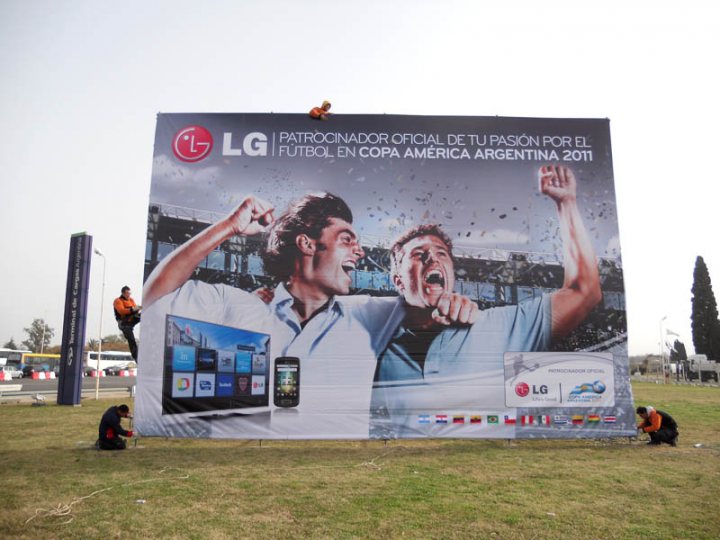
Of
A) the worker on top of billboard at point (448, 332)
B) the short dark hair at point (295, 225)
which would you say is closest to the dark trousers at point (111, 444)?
the short dark hair at point (295, 225)

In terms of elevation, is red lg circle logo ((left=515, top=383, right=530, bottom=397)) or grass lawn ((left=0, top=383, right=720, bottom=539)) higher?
red lg circle logo ((left=515, top=383, right=530, bottom=397))

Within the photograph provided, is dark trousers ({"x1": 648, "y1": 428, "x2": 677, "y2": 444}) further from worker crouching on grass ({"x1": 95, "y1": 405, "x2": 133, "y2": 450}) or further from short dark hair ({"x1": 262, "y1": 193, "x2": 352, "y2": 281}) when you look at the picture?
worker crouching on grass ({"x1": 95, "y1": 405, "x2": 133, "y2": 450})

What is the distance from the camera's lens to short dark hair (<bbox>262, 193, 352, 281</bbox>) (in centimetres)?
1238

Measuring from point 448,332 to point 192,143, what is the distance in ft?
25.2

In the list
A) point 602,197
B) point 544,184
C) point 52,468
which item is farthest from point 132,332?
point 602,197

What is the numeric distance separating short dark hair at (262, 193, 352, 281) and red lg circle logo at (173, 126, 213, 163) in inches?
102

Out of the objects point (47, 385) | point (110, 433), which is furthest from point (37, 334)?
point (110, 433)

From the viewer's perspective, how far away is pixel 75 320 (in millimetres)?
20109

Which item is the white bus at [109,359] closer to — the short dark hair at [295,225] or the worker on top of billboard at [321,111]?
the short dark hair at [295,225]

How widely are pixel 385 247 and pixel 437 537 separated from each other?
7.38 meters

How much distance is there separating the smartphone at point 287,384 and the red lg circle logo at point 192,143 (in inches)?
214

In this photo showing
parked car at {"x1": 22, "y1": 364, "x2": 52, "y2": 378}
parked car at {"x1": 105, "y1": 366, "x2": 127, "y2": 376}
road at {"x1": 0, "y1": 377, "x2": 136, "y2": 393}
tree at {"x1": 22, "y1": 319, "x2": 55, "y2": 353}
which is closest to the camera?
road at {"x1": 0, "y1": 377, "x2": 136, "y2": 393}

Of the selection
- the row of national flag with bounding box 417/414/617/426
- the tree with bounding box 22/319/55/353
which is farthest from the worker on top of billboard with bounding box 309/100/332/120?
the tree with bounding box 22/319/55/353

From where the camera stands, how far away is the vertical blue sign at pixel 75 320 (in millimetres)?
19969
